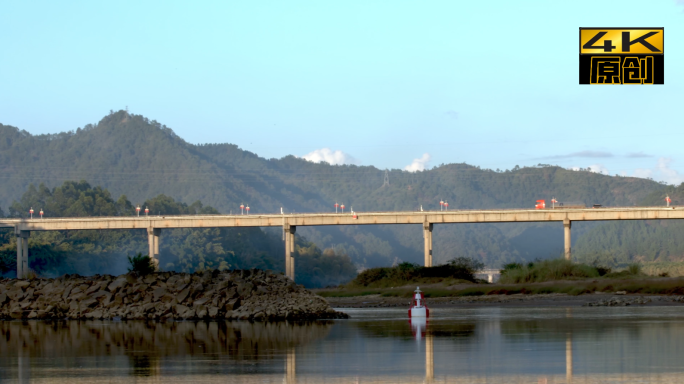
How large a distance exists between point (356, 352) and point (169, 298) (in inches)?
547

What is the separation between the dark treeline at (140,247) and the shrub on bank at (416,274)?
75.1 metres

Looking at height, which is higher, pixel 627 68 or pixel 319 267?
pixel 627 68

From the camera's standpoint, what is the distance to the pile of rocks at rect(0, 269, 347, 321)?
90.8 ft

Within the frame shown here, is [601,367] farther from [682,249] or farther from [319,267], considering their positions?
[682,249]

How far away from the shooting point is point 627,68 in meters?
24.8

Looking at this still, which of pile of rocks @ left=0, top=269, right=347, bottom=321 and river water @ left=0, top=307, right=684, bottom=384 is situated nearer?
river water @ left=0, top=307, right=684, bottom=384

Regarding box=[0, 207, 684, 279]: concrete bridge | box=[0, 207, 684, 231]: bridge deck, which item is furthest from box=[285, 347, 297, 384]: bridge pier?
box=[0, 207, 684, 231]: bridge deck

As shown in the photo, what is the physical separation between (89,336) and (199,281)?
29.4 feet

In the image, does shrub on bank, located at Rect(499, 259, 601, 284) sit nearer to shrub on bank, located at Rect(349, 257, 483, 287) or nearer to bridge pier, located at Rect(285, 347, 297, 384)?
shrub on bank, located at Rect(349, 257, 483, 287)

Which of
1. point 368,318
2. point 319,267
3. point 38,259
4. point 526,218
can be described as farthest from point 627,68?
point 319,267

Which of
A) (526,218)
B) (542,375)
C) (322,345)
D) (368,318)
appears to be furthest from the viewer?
(526,218)

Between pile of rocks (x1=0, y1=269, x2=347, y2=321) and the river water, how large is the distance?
2.52 meters

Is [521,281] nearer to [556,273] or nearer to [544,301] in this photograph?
[556,273]

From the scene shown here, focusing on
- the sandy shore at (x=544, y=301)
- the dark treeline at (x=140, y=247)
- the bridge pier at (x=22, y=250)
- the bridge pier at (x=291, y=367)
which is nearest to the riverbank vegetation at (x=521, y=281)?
the sandy shore at (x=544, y=301)
